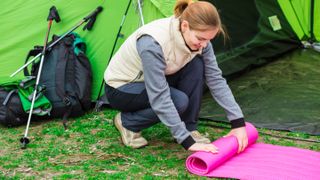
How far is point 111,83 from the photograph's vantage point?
3.29 m

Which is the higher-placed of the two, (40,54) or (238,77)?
(40,54)

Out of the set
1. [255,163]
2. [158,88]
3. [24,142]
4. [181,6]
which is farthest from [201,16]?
[24,142]

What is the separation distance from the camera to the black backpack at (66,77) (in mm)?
4023

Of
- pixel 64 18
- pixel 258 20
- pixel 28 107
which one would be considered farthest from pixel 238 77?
pixel 28 107

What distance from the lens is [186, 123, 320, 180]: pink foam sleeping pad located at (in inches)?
110

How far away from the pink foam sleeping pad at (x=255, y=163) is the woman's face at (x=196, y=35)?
1.84ft

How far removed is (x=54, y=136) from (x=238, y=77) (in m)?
1.93

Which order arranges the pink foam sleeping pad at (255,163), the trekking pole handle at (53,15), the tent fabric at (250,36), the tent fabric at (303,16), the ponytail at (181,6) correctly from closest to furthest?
the pink foam sleeping pad at (255,163)
the ponytail at (181,6)
the trekking pole handle at (53,15)
the tent fabric at (250,36)
the tent fabric at (303,16)

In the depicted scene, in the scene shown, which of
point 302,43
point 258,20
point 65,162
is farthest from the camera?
point 302,43

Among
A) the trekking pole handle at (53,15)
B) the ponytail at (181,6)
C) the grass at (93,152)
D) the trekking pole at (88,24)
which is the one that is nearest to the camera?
the grass at (93,152)

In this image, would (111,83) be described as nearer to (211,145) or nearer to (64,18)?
(211,145)

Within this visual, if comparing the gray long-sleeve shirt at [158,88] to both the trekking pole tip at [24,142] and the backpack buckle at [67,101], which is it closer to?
the trekking pole tip at [24,142]

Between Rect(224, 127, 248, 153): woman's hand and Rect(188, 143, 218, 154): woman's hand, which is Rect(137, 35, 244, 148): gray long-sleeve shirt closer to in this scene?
Rect(188, 143, 218, 154): woman's hand

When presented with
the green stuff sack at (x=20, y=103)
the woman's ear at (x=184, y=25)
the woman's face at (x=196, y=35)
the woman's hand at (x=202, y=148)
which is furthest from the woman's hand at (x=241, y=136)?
the green stuff sack at (x=20, y=103)
